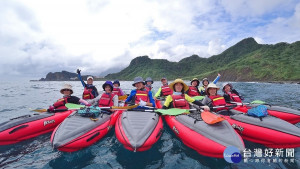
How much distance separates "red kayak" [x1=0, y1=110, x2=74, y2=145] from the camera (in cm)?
476

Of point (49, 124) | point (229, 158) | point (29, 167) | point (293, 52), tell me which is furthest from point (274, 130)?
point (293, 52)

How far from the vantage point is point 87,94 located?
9719 mm

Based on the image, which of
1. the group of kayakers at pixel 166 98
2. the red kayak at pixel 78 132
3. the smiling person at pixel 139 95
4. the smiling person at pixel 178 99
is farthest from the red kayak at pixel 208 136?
the red kayak at pixel 78 132

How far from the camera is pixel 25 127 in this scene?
16.9ft

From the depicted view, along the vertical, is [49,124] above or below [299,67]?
below

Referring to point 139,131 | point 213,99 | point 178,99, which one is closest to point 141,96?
point 178,99

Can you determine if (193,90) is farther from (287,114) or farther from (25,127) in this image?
(25,127)

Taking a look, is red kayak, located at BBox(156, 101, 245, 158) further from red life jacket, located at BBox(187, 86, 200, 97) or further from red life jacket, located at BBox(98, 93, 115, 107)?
red life jacket, located at BBox(187, 86, 200, 97)

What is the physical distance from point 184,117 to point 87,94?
22.9 ft

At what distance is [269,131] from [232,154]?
207 centimetres

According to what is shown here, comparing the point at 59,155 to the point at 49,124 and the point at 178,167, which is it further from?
the point at 178,167

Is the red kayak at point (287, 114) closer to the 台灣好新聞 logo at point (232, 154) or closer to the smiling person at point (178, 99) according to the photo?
the smiling person at point (178, 99)

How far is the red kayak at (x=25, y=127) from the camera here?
15.6 feet

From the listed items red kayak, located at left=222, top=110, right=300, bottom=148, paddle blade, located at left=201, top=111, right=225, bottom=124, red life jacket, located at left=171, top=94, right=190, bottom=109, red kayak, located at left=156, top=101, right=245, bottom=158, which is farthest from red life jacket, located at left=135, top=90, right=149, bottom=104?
red kayak, located at left=222, top=110, right=300, bottom=148
